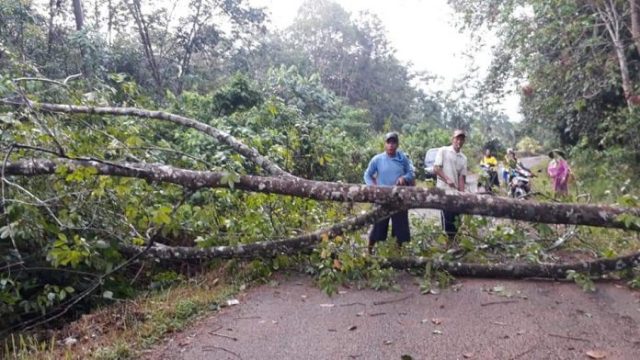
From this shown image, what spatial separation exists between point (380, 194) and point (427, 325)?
1144mm

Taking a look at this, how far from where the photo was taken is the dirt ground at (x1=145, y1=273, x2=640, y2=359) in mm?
3713

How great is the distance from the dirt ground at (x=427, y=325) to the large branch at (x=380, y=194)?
2.77ft

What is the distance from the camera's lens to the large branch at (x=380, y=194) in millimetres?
4035

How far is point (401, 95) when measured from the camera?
1298 inches

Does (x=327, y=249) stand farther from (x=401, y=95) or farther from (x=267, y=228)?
(x=401, y=95)

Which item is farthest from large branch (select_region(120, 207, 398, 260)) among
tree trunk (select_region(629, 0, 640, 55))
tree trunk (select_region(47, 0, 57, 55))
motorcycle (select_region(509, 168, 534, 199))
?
tree trunk (select_region(47, 0, 57, 55))

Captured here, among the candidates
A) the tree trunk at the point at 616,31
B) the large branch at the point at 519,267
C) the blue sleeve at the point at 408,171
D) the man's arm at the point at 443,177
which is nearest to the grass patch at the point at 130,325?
the large branch at the point at 519,267

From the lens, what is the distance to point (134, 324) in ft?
14.0

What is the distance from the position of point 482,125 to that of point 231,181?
135 feet

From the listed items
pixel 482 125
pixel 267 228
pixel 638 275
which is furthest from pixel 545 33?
pixel 482 125

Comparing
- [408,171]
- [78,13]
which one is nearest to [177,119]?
[408,171]

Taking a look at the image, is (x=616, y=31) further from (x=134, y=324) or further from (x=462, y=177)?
(x=134, y=324)

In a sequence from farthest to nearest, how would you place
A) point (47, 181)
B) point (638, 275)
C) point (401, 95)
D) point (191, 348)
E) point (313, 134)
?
point (401, 95), point (313, 134), point (47, 181), point (638, 275), point (191, 348)

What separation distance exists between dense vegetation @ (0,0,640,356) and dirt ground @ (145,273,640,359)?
0.36m
